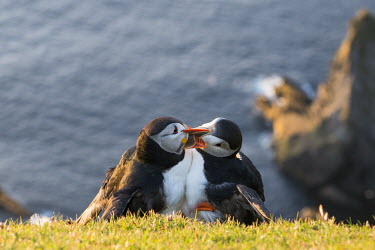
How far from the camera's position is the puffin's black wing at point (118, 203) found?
908 cm

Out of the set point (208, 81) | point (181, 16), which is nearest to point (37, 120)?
point (208, 81)

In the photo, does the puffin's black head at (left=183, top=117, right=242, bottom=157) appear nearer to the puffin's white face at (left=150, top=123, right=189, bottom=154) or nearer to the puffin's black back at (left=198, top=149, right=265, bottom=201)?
the puffin's black back at (left=198, top=149, right=265, bottom=201)

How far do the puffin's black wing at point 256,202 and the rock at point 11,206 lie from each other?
27.6 metres

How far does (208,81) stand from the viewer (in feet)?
153

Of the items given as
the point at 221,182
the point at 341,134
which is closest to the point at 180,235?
the point at 221,182

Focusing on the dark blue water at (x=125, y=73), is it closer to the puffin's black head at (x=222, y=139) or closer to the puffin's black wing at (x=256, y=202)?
the puffin's black head at (x=222, y=139)

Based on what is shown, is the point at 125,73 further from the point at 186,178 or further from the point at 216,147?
the point at 186,178

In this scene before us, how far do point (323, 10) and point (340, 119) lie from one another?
1837 cm

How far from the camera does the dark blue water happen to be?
41.1 m

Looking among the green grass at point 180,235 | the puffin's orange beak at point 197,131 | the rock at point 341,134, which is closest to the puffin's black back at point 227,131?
the puffin's orange beak at point 197,131

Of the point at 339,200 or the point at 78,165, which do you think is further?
Result: the point at 78,165

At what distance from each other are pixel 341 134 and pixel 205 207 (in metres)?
29.2

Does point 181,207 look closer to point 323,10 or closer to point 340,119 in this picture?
point 340,119

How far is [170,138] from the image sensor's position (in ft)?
32.2
